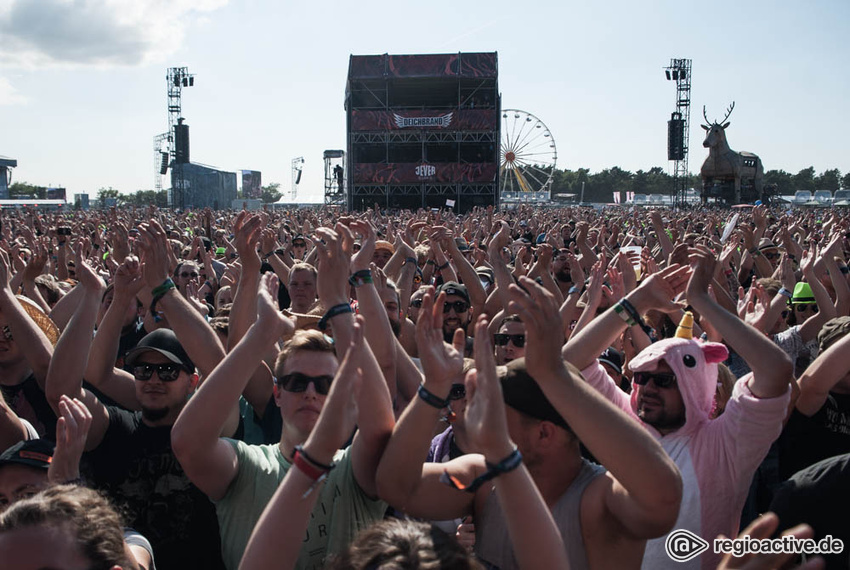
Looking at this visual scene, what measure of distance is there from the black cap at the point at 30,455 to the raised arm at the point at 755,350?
2.17 metres

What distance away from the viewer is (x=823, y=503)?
76.9 inches

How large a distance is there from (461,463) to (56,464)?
1.14m

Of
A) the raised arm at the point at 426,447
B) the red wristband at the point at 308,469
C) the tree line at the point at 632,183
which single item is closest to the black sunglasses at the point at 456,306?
the raised arm at the point at 426,447

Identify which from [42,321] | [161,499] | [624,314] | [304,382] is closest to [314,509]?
[304,382]

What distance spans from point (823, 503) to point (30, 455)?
2.30 m

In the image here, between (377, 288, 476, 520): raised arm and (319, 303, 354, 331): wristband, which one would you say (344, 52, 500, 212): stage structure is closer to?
(319, 303, 354, 331): wristband

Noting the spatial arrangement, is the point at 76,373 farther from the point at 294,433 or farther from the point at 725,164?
the point at 725,164

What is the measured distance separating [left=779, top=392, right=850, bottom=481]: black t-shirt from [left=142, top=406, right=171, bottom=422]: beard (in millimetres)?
2666

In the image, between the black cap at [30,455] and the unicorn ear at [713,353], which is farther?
the unicorn ear at [713,353]

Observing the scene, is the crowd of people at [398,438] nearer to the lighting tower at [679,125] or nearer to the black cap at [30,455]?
the black cap at [30,455]

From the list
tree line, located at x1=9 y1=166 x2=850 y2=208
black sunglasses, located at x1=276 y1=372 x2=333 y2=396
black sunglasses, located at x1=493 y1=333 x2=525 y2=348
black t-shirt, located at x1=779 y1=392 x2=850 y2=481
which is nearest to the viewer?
black sunglasses, located at x1=276 y1=372 x2=333 y2=396

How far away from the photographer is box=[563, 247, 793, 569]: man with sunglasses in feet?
7.54

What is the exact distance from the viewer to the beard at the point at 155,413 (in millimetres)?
2871

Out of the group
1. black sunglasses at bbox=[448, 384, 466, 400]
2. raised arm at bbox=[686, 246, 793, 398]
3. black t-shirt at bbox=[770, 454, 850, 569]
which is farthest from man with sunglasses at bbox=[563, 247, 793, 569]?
black sunglasses at bbox=[448, 384, 466, 400]
